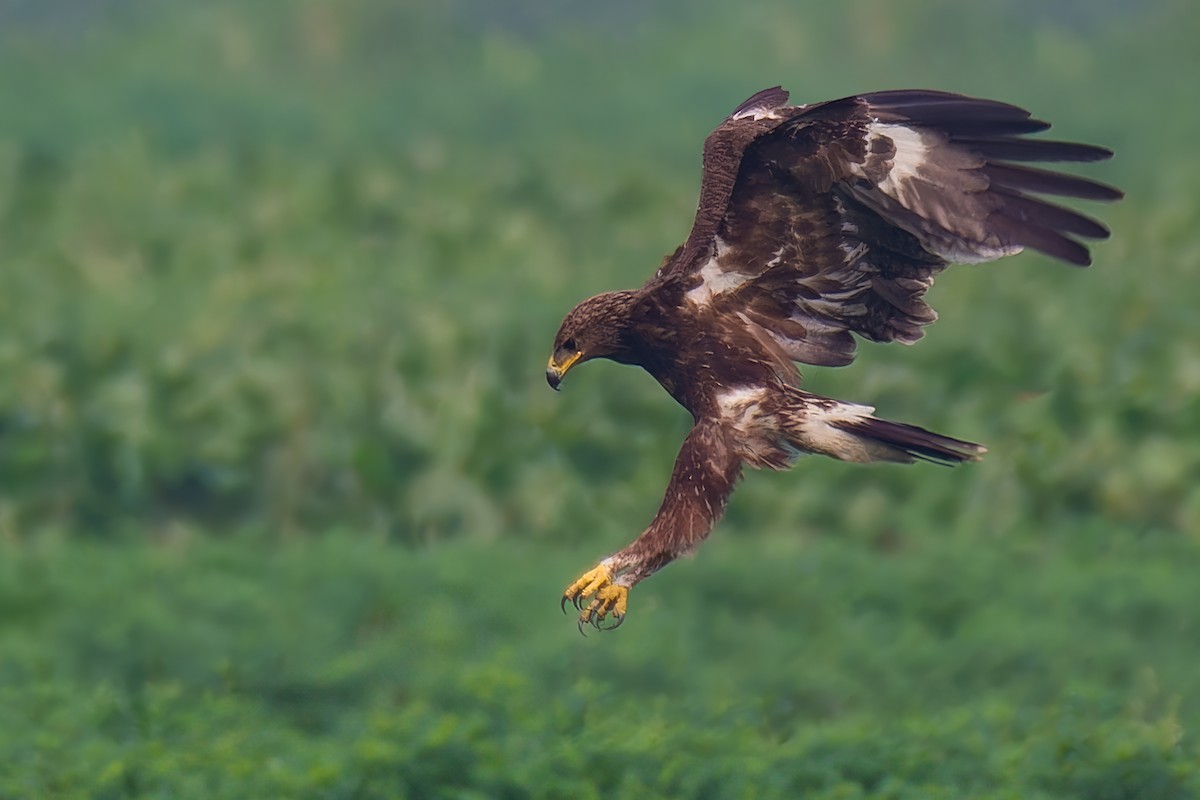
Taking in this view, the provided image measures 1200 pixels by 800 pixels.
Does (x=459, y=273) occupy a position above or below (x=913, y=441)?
above

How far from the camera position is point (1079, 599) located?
476 inches

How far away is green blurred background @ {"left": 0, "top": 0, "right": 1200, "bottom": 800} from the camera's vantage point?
10023mm

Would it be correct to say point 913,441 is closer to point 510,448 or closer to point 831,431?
point 831,431

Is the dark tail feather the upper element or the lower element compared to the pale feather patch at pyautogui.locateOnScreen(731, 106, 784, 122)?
lower

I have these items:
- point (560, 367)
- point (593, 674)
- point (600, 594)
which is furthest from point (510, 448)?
point (600, 594)

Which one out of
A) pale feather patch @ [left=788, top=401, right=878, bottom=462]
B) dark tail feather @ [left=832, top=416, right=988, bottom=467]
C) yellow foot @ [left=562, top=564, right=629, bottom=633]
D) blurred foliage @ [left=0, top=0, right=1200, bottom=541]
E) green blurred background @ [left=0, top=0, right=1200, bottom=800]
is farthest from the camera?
blurred foliage @ [left=0, top=0, right=1200, bottom=541]

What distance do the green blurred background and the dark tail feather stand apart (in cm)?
302

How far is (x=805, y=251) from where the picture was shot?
6.59 metres

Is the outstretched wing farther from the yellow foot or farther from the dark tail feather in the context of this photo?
the yellow foot

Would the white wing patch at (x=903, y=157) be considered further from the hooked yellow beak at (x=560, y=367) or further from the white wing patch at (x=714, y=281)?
the hooked yellow beak at (x=560, y=367)

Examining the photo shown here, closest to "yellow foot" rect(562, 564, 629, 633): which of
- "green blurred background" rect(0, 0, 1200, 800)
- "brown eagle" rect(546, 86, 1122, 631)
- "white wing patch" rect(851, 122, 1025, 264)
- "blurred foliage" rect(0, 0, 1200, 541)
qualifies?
"brown eagle" rect(546, 86, 1122, 631)

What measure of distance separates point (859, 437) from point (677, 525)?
21.8 inches

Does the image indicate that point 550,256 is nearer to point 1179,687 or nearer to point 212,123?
point 212,123

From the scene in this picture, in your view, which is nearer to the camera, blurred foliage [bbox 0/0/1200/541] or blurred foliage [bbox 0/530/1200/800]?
blurred foliage [bbox 0/530/1200/800]
